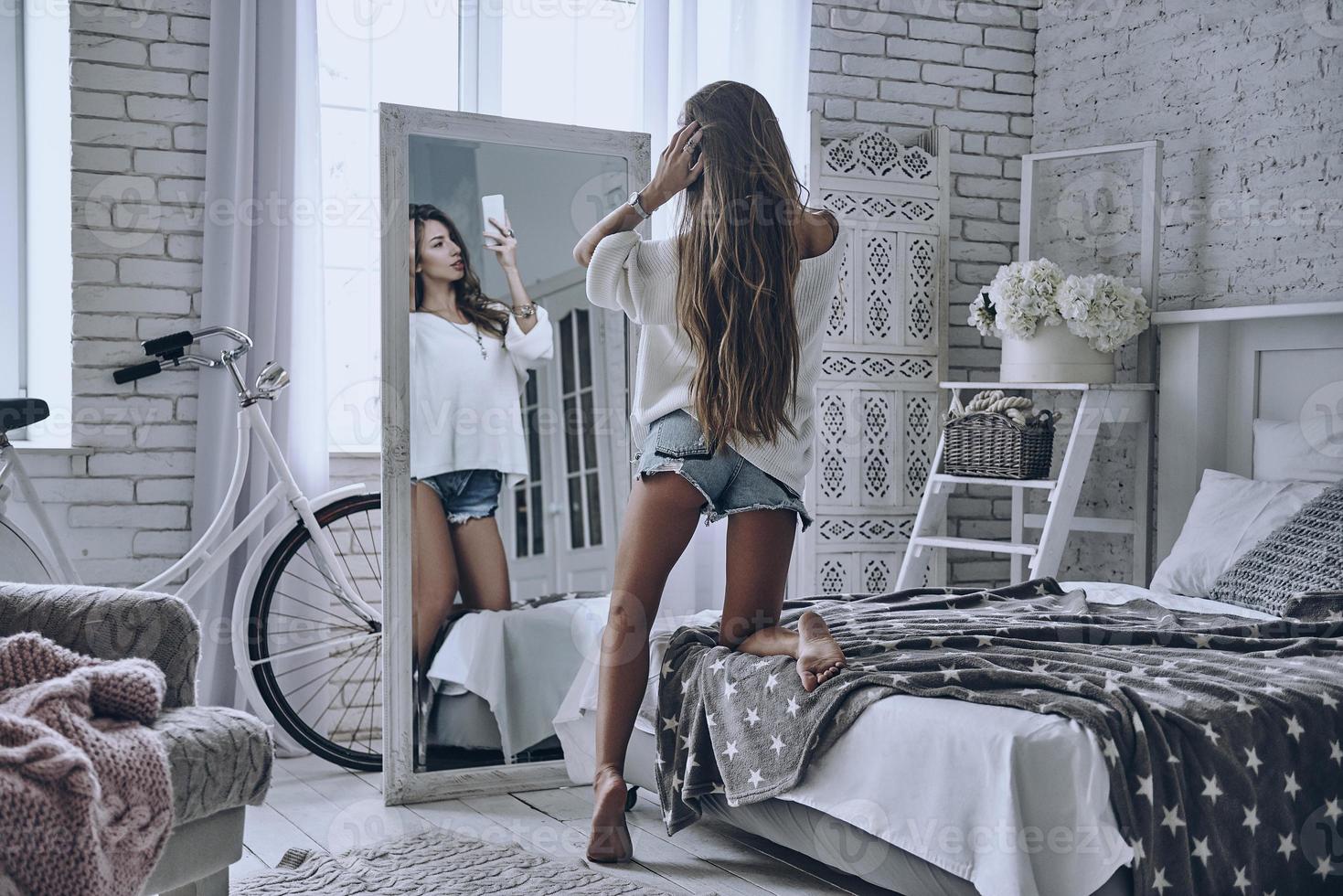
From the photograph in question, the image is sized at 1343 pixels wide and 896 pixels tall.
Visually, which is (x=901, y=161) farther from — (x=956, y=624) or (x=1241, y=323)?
(x=956, y=624)

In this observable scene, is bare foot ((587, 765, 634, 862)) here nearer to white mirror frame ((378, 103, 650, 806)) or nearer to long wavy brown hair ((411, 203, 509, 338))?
white mirror frame ((378, 103, 650, 806))

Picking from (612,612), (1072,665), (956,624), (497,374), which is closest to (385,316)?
(497,374)

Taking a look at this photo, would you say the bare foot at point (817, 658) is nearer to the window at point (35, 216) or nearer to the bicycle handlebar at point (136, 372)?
the bicycle handlebar at point (136, 372)

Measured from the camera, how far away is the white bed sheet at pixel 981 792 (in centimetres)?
177

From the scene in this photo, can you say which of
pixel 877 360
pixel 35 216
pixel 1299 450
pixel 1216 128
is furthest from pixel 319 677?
pixel 1216 128

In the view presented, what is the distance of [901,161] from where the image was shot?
3.98 metres

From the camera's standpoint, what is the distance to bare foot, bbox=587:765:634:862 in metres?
2.41

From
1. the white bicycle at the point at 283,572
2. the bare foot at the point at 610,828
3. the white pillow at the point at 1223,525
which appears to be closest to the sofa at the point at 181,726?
the bare foot at the point at 610,828

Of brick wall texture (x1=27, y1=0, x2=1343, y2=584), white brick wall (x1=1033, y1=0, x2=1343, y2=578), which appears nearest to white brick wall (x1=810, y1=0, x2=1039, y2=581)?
brick wall texture (x1=27, y1=0, x2=1343, y2=584)

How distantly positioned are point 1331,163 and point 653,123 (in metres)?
1.84

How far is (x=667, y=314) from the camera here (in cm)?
252

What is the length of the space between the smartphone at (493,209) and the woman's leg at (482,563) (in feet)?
2.27

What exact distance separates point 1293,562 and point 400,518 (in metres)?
1.97

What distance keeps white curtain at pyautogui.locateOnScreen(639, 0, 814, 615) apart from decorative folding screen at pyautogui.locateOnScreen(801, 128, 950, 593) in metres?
0.14
